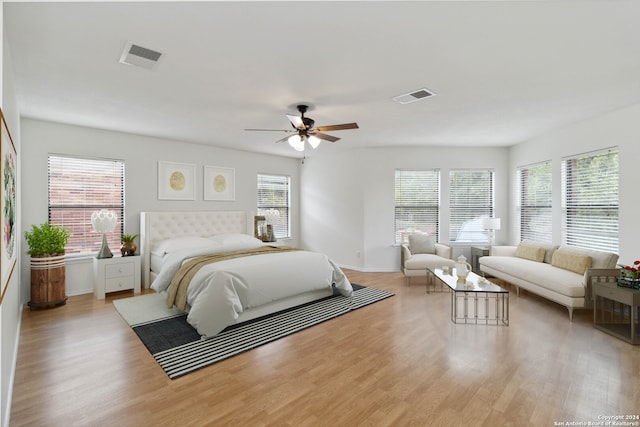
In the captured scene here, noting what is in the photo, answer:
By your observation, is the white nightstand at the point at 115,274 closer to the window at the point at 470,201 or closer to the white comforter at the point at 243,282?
the white comforter at the point at 243,282

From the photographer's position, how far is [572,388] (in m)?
2.22

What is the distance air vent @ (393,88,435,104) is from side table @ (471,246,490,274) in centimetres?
368

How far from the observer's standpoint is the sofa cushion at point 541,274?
356cm

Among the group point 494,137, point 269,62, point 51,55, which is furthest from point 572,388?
point 51,55

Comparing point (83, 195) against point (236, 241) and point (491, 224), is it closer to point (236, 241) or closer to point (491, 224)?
point (236, 241)

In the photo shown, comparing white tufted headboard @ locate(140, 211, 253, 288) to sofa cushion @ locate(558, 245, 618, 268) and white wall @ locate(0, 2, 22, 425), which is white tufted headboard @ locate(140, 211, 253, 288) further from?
sofa cushion @ locate(558, 245, 618, 268)

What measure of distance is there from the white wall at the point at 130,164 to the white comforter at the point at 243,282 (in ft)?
5.80

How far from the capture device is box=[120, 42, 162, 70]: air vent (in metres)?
2.33

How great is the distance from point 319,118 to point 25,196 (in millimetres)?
4282

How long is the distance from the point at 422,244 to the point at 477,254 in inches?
43.5

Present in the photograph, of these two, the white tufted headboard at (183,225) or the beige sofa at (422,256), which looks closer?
the white tufted headboard at (183,225)

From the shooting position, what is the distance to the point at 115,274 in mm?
4559

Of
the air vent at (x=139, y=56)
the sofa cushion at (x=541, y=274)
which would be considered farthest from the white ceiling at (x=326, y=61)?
the sofa cushion at (x=541, y=274)

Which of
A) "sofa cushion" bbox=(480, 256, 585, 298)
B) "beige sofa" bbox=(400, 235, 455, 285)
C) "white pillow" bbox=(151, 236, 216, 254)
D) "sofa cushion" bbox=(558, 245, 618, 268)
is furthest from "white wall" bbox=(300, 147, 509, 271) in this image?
"white pillow" bbox=(151, 236, 216, 254)
